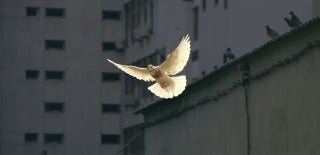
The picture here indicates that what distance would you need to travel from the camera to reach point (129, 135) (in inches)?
4139

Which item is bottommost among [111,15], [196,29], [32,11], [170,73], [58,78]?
[170,73]

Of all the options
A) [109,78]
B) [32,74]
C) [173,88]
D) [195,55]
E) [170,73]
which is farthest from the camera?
[109,78]

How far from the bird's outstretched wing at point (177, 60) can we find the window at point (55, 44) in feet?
239

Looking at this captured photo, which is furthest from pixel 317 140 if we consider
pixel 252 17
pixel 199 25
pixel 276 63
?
pixel 199 25

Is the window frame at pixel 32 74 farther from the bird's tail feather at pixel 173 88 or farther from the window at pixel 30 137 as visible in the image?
the bird's tail feather at pixel 173 88

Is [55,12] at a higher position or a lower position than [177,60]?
higher

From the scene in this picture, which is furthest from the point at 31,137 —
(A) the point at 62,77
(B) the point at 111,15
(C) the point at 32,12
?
(B) the point at 111,15

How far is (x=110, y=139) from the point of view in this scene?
360 ft

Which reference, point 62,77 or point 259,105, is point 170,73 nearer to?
point 259,105

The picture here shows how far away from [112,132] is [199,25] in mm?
30251

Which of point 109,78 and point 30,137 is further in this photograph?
point 109,78

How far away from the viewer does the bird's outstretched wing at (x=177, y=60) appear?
36031 millimetres

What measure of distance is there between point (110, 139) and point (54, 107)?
15.3 feet

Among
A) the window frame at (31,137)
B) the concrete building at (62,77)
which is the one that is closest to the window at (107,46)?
the concrete building at (62,77)
